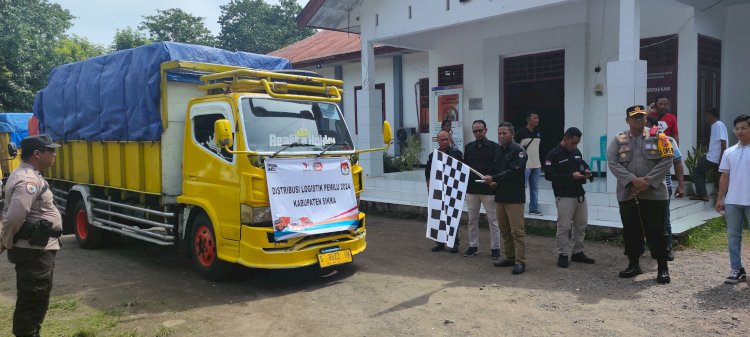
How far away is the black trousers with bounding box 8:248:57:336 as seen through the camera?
3934mm

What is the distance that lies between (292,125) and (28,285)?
9.64ft

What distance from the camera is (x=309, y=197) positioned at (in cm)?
574

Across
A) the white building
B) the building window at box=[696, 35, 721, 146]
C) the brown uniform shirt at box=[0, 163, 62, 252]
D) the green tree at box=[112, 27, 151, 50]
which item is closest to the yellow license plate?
the brown uniform shirt at box=[0, 163, 62, 252]

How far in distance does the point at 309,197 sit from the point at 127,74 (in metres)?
3.22

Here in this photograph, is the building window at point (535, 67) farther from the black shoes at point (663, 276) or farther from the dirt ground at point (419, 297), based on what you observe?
the black shoes at point (663, 276)

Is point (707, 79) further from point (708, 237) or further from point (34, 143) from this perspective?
point (34, 143)

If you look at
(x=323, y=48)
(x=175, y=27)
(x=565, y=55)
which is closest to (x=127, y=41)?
(x=175, y=27)

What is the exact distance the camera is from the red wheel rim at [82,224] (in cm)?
800

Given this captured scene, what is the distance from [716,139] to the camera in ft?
27.6

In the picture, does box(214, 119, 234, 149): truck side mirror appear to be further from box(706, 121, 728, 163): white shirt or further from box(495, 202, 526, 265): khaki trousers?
box(706, 121, 728, 163): white shirt

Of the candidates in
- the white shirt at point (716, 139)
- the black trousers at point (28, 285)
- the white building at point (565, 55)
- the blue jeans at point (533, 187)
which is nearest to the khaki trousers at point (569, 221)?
the white building at point (565, 55)

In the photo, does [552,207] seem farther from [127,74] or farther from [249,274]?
[127,74]

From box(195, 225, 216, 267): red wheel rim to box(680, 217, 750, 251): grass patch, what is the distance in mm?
5950

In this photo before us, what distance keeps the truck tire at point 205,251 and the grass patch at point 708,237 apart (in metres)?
5.86
